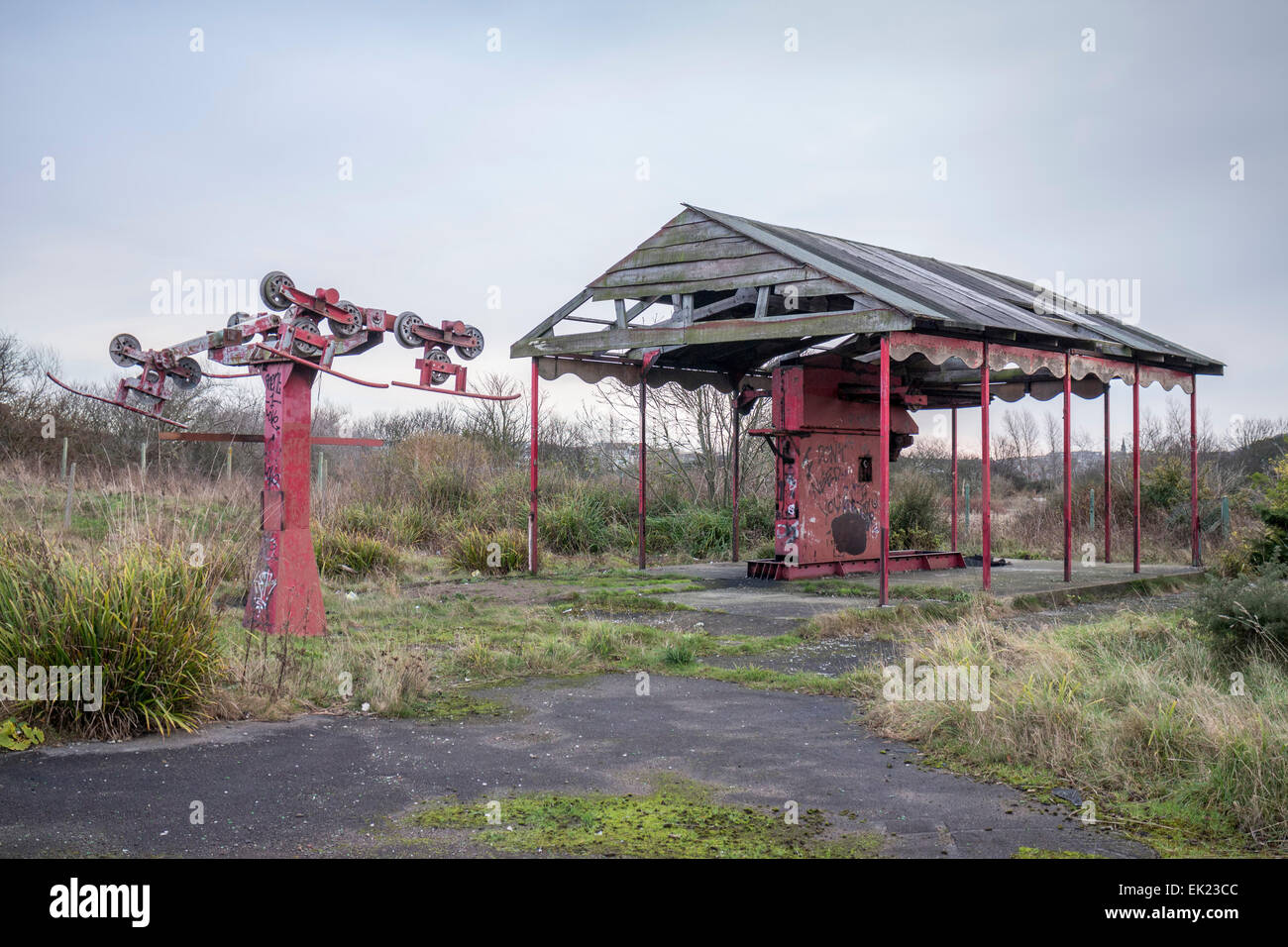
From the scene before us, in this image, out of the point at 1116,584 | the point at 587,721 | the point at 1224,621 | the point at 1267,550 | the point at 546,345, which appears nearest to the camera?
the point at 587,721

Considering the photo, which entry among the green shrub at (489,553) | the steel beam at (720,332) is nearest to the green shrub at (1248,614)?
the steel beam at (720,332)

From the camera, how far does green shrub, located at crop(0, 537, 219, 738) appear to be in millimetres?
6387

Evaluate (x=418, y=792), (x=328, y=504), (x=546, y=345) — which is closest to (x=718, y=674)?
(x=418, y=792)

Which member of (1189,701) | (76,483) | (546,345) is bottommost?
(1189,701)

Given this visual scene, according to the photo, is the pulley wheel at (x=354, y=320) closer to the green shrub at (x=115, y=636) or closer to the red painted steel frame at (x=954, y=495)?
the green shrub at (x=115, y=636)

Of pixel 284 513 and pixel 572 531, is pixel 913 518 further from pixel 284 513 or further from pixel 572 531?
pixel 284 513

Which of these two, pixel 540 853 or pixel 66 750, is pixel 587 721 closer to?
pixel 540 853

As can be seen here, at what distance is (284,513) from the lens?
366 inches

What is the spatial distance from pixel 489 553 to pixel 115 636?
1003 centimetres

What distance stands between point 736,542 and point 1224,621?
11.4m

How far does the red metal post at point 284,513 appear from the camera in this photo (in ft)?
30.4

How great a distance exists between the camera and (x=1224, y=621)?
25.3 ft

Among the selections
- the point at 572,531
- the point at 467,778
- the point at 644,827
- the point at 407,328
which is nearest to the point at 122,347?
the point at 407,328

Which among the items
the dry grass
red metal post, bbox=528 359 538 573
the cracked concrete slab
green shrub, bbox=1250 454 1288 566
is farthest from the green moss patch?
red metal post, bbox=528 359 538 573
